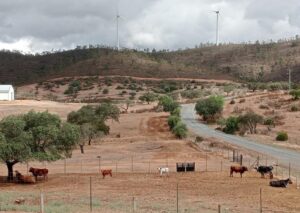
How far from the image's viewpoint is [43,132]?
47.1 metres

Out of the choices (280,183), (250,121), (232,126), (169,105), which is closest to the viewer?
(280,183)

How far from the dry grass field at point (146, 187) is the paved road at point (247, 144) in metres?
6.98

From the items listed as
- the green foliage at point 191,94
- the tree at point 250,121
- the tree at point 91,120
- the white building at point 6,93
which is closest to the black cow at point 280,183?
the tree at point 91,120

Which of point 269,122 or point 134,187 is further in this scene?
point 269,122

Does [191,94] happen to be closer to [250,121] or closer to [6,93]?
[6,93]

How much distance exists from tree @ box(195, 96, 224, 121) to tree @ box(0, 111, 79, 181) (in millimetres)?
66549

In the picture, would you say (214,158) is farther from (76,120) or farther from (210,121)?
(210,121)

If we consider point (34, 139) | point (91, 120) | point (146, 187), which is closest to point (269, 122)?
point (91, 120)

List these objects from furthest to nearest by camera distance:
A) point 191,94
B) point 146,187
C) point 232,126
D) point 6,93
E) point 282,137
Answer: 1. point 191,94
2. point 6,93
3. point 232,126
4. point 282,137
5. point 146,187

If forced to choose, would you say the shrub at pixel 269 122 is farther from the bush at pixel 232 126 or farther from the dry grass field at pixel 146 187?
the dry grass field at pixel 146 187

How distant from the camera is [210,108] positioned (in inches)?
4525

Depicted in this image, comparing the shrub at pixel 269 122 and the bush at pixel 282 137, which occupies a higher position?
the shrub at pixel 269 122

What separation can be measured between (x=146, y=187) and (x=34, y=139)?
1099 centimetres

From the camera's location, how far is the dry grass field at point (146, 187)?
3241cm
